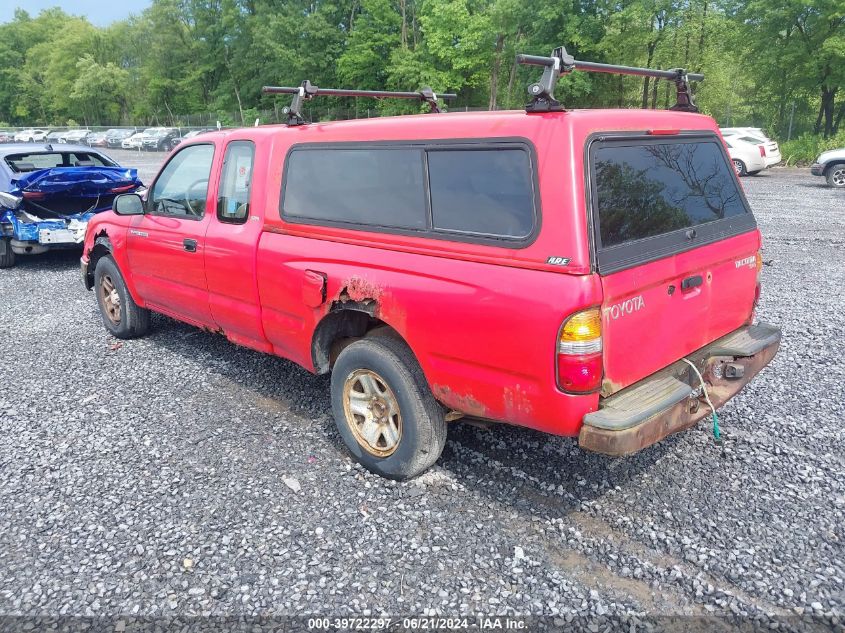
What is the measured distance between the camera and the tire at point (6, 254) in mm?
9445

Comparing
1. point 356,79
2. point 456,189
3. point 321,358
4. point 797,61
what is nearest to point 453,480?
point 321,358

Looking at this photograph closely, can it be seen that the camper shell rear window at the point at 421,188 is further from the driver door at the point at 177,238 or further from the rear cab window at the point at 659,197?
the driver door at the point at 177,238

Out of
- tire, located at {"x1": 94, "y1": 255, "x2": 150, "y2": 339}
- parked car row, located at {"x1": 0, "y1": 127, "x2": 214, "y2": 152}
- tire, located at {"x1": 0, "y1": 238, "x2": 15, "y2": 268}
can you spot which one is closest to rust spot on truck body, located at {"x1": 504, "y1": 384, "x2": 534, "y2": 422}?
tire, located at {"x1": 94, "y1": 255, "x2": 150, "y2": 339}

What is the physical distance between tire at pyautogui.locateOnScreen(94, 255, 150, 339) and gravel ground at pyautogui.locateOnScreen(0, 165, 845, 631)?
1.00 metres

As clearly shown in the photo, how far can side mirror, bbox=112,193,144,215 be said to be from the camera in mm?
5172

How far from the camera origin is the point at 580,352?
2.66 meters

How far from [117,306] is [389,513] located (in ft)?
13.7

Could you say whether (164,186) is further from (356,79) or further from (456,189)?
(356,79)

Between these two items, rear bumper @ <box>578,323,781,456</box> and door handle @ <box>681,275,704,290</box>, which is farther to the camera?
door handle @ <box>681,275,704,290</box>

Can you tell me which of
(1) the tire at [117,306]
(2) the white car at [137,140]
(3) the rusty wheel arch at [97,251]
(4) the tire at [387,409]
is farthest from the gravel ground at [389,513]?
(2) the white car at [137,140]

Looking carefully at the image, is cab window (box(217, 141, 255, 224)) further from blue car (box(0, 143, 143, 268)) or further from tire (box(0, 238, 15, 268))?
tire (box(0, 238, 15, 268))

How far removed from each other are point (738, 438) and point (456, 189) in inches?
97.4

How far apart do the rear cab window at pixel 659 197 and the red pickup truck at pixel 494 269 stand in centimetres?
1

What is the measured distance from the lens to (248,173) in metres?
4.30
